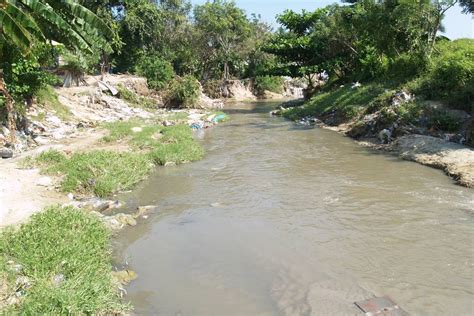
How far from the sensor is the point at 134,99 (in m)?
25.6

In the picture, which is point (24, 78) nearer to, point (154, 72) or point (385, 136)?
point (385, 136)

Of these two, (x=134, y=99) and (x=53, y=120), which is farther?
(x=134, y=99)

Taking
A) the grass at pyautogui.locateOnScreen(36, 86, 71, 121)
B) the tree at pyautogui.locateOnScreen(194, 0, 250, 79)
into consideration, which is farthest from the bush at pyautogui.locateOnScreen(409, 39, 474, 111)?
the tree at pyautogui.locateOnScreen(194, 0, 250, 79)

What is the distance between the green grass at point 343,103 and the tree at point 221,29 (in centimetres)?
1629

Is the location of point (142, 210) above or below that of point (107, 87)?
below

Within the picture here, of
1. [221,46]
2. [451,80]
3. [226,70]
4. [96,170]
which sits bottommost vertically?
[96,170]

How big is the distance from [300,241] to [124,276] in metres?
2.63

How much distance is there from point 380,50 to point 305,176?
1259cm

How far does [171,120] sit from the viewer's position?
19641mm

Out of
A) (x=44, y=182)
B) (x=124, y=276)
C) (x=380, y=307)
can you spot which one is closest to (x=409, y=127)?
(x=380, y=307)

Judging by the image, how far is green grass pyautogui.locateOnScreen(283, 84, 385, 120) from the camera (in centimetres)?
1852

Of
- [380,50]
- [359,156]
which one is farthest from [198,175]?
[380,50]

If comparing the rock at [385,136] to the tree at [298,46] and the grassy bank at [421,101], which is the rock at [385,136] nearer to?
the grassy bank at [421,101]

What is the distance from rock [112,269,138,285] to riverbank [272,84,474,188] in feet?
23.5
